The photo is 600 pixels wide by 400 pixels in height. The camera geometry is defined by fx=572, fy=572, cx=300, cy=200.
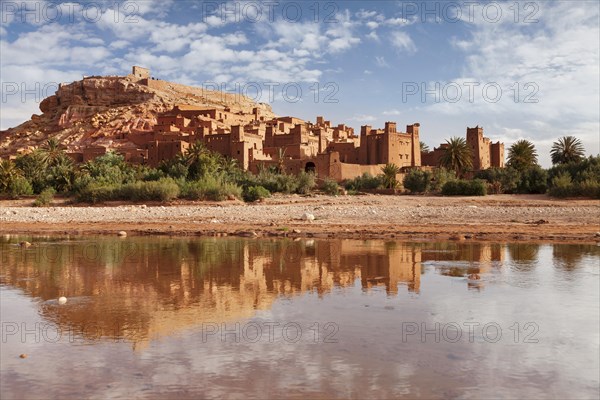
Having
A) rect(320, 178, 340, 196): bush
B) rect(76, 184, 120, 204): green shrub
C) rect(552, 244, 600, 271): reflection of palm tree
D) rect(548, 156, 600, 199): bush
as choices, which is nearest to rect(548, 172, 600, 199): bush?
rect(548, 156, 600, 199): bush

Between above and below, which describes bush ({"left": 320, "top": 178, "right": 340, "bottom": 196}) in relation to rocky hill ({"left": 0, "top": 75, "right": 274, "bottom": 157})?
below

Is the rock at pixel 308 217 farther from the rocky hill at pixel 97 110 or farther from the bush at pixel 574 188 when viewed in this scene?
the rocky hill at pixel 97 110

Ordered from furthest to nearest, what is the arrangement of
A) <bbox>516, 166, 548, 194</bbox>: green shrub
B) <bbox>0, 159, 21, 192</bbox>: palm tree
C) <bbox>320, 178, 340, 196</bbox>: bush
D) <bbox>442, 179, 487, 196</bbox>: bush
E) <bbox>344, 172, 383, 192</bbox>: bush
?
<bbox>344, 172, 383, 192</bbox>: bush
<bbox>0, 159, 21, 192</bbox>: palm tree
<bbox>320, 178, 340, 196</bbox>: bush
<bbox>516, 166, 548, 194</bbox>: green shrub
<bbox>442, 179, 487, 196</bbox>: bush

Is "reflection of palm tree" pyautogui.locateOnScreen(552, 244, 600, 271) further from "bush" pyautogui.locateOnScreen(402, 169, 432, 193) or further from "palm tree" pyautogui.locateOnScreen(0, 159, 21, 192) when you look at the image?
"palm tree" pyautogui.locateOnScreen(0, 159, 21, 192)

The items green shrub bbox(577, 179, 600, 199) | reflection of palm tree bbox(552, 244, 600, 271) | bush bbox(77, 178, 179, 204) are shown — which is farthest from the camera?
bush bbox(77, 178, 179, 204)

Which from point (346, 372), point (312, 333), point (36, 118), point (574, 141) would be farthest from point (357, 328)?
point (36, 118)

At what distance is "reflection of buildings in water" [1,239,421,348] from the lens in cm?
697

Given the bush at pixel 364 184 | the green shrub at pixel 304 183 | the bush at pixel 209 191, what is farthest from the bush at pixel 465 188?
the bush at pixel 209 191

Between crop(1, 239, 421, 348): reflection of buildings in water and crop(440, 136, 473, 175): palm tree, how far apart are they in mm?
Result: 31600

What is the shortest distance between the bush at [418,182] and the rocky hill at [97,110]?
3122 centimetres

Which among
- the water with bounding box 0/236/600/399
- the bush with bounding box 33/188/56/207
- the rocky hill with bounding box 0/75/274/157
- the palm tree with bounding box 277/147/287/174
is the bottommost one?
the water with bounding box 0/236/600/399

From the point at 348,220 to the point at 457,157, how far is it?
26017mm

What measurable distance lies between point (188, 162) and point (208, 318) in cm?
3485

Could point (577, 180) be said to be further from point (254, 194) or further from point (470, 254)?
point (470, 254)
